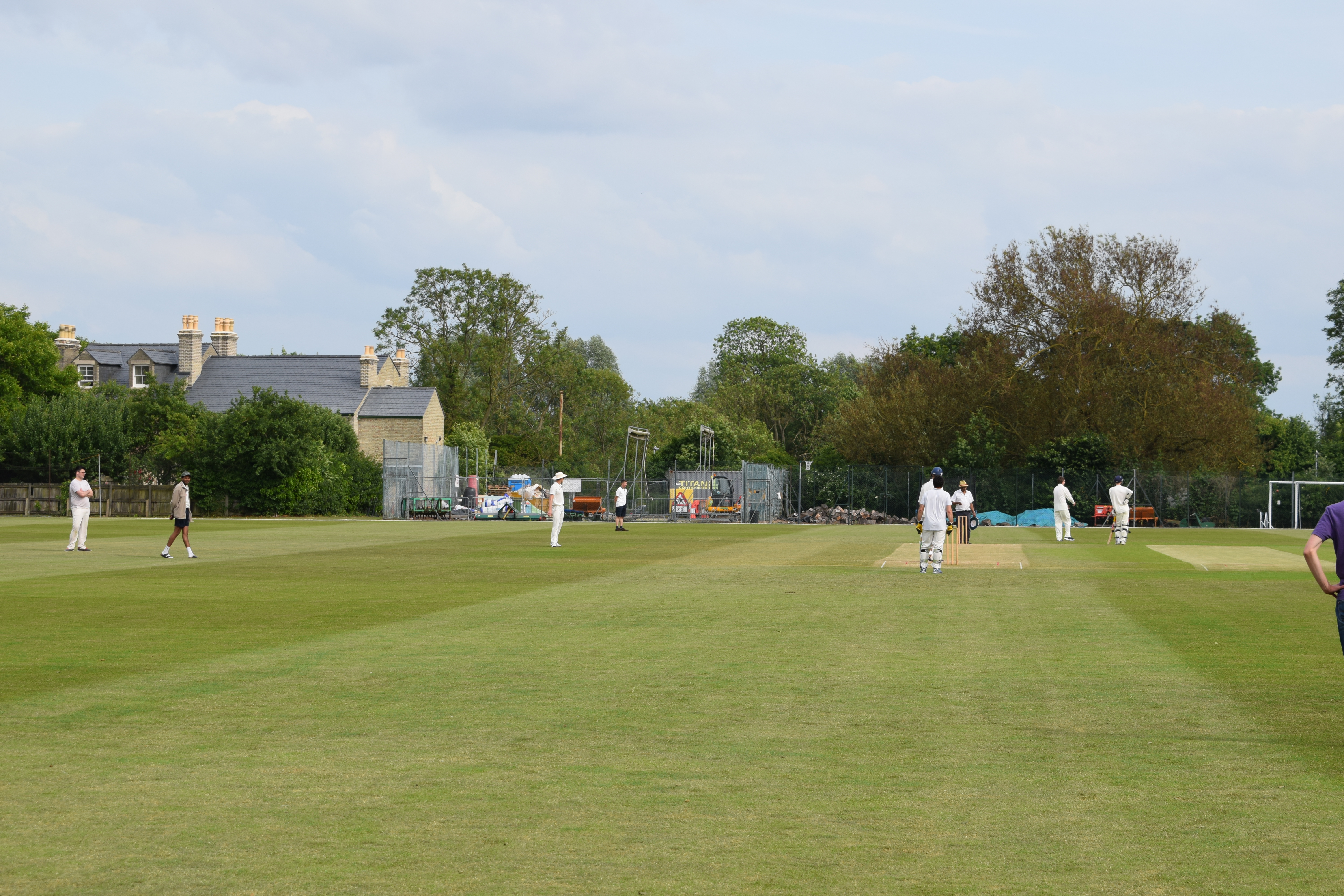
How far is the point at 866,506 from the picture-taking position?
6000cm

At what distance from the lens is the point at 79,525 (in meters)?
27.3

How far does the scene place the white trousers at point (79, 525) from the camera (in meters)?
27.1

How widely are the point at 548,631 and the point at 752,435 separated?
244 ft

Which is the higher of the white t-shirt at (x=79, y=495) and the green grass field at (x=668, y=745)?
the white t-shirt at (x=79, y=495)

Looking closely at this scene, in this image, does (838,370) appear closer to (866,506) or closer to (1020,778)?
(866,506)

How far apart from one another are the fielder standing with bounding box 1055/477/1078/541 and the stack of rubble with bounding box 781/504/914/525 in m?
17.7

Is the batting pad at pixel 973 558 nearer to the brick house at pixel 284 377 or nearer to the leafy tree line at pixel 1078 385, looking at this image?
the leafy tree line at pixel 1078 385

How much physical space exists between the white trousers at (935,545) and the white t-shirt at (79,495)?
57.7 feet

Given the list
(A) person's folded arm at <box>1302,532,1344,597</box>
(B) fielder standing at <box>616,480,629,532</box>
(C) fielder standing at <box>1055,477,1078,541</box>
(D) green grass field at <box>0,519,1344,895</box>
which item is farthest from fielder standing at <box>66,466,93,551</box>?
(C) fielder standing at <box>1055,477,1078,541</box>

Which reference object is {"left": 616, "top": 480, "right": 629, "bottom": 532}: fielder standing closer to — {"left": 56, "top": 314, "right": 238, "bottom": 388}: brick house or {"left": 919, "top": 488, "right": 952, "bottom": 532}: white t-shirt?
{"left": 919, "top": 488, "right": 952, "bottom": 532}: white t-shirt

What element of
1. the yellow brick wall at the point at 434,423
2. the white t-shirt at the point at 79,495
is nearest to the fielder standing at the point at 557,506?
the white t-shirt at the point at 79,495

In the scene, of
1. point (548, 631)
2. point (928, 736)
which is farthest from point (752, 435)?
point (928, 736)

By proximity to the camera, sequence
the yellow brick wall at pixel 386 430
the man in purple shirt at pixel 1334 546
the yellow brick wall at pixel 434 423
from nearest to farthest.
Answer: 1. the man in purple shirt at pixel 1334 546
2. the yellow brick wall at pixel 386 430
3. the yellow brick wall at pixel 434 423

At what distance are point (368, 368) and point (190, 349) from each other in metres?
11.3
